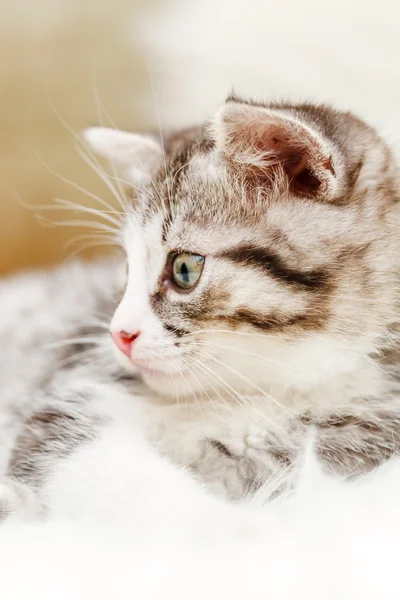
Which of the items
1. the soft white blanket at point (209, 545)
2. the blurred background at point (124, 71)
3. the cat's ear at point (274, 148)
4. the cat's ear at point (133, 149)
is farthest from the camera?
the blurred background at point (124, 71)

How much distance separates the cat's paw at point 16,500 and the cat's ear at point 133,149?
37 cm

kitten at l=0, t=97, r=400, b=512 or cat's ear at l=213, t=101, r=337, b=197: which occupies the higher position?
cat's ear at l=213, t=101, r=337, b=197

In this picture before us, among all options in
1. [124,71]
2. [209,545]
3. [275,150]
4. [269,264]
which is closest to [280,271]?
[269,264]

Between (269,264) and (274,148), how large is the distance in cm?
11

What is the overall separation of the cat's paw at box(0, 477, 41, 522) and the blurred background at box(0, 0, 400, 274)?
0.64 m

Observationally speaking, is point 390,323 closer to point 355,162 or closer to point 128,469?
point 355,162

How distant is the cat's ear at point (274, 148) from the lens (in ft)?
1.89

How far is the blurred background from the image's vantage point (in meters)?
1.07

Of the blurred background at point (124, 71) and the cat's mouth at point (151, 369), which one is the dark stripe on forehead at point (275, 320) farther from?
the blurred background at point (124, 71)

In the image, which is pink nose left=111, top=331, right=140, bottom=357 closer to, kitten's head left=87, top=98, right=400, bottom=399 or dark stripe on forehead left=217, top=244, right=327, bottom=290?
kitten's head left=87, top=98, right=400, bottom=399

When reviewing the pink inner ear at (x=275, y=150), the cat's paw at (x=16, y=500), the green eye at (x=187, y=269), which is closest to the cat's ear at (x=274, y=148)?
the pink inner ear at (x=275, y=150)

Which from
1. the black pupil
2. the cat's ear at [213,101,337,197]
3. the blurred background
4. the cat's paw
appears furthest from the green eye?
the blurred background

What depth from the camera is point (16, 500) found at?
64cm

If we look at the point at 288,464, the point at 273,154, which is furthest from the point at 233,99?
the point at 288,464
